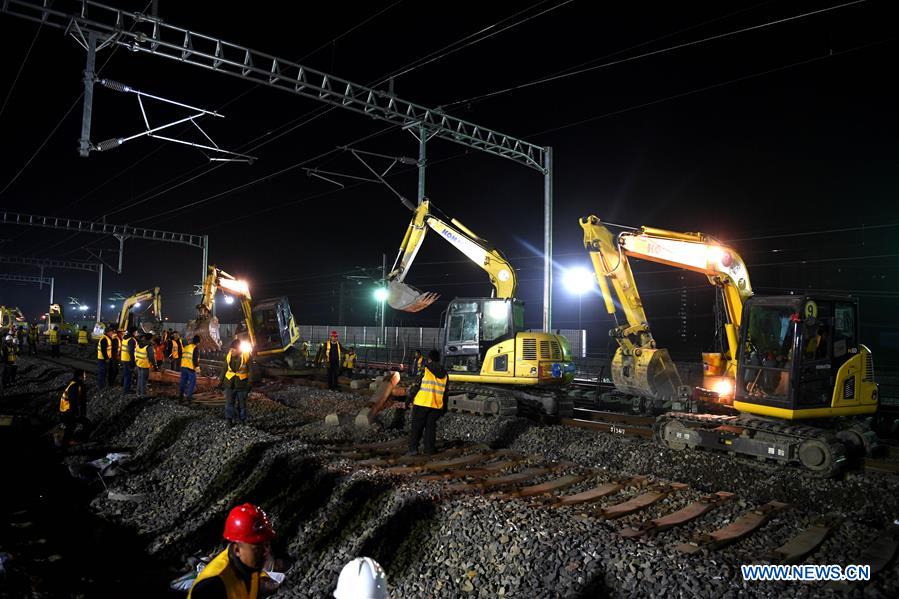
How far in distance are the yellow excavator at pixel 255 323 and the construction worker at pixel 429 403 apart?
12191 millimetres

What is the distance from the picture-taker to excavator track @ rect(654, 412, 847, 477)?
814 centimetres

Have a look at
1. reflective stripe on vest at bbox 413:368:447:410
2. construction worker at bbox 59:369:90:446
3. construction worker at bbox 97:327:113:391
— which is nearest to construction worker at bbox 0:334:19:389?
construction worker at bbox 97:327:113:391

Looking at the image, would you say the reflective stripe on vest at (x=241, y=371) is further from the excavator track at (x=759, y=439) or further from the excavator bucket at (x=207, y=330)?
the excavator bucket at (x=207, y=330)

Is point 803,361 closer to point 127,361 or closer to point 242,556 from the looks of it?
point 242,556

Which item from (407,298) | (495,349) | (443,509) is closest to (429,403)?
(443,509)

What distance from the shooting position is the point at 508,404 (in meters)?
12.2

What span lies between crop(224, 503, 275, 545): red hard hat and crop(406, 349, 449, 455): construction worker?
631cm

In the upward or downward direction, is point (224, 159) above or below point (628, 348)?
above

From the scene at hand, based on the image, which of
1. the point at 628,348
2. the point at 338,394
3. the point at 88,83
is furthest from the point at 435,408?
the point at 88,83

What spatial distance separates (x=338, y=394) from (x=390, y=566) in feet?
32.8

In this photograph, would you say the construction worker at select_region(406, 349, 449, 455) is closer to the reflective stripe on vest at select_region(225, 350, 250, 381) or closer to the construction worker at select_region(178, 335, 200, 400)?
the reflective stripe on vest at select_region(225, 350, 250, 381)

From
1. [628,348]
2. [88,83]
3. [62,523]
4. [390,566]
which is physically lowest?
[62,523]

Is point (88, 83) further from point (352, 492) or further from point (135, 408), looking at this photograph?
point (352, 492)

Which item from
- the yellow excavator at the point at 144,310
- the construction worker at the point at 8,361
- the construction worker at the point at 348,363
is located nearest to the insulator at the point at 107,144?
the construction worker at the point at 8,361
